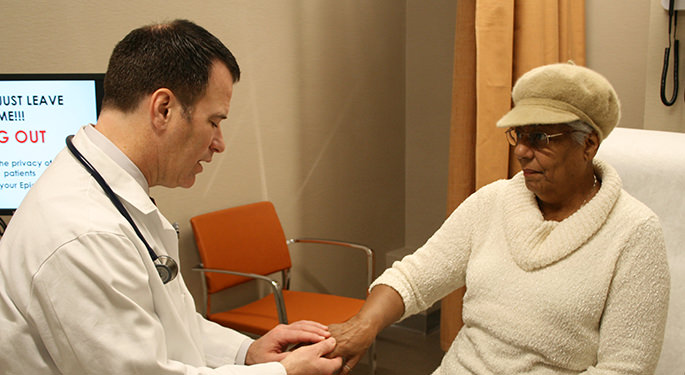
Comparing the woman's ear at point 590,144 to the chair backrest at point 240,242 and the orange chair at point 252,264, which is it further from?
the chair backrest at point 240,242

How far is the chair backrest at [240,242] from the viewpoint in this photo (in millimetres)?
2723

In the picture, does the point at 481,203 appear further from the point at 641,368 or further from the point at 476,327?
the point at 641,368

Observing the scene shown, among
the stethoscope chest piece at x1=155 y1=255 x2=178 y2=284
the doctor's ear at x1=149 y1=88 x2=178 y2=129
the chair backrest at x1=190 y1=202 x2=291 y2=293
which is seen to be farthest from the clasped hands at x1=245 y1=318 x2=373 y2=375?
the chair backrest at x1=190 y1=202 x2=291 y2=293

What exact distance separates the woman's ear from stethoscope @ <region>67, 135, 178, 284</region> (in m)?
1.01

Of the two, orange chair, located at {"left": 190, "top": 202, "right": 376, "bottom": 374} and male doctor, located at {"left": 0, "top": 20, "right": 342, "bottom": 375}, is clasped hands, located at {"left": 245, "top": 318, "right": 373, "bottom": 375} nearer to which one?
male doctor, located at {"left": 0, "top": 20, "right": 342, "bottom": 375}

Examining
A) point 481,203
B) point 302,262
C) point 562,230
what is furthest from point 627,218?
point 302,262

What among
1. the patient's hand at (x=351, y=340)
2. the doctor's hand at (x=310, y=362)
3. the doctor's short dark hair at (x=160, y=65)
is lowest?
the patient's hand at (x=351, y=340)

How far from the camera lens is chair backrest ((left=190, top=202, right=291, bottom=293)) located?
2.72m

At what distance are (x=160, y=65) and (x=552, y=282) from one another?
101 centimetres

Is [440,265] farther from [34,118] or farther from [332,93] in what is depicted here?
[332,93]

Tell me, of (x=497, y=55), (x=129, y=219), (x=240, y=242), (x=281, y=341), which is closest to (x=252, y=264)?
(x=240, y=242)

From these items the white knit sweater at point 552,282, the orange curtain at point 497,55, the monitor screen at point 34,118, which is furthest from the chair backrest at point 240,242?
the white knit sweater at point 552,282

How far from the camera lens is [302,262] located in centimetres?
340

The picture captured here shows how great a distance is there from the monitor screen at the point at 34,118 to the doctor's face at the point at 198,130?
2.87 ft
